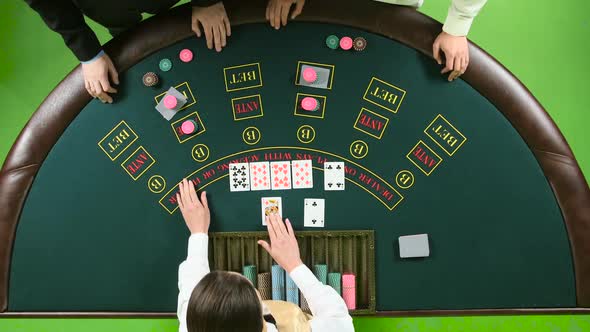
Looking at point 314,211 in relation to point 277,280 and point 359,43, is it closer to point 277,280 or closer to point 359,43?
point 277,280

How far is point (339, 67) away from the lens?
7.28ft

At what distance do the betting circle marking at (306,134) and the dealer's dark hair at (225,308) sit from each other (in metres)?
0.82

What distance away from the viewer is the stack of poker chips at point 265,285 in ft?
7.37

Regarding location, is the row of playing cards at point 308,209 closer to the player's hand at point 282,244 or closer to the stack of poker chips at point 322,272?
the player's hand at point 282,244

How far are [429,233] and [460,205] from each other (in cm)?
19

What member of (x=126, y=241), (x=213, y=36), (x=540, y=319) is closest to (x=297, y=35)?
(x=213, y=36)

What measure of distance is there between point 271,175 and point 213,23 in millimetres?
724

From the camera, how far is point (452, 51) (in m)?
2.13

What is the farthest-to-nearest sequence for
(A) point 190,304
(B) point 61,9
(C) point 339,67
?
(C) point 339,67
(B) point 61,9
(A) point 190,304

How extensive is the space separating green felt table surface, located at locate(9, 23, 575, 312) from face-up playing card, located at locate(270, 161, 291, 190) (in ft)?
0.12

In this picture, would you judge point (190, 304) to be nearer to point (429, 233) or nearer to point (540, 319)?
point (429, 233)

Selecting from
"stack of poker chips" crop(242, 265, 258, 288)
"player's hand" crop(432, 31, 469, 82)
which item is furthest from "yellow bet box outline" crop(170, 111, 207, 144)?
"player's hand" crop(432, 31, 469, 82)

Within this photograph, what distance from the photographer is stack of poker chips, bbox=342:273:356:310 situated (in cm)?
222

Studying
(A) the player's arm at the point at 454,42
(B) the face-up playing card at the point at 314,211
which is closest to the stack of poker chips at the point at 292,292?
(B) the face-up playing card at the point at 314,211
